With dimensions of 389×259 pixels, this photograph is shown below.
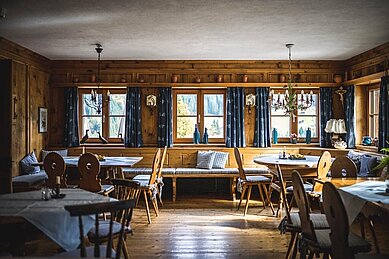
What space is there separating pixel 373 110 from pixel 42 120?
6.14 m

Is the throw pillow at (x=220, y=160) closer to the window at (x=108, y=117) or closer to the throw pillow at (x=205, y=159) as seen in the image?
the throw pillow at (x=205, y=159)

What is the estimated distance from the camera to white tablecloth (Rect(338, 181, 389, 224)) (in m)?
3.00

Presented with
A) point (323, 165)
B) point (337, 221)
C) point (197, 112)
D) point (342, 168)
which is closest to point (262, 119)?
point (197, 112)

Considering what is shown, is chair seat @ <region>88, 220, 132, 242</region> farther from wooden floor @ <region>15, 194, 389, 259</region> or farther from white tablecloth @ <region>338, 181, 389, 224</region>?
white tablecloth @ <region>338, 181, 389, 224</region>

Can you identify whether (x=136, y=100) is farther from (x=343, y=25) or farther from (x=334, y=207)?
(x=334, y=207)

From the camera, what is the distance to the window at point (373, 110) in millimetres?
7230

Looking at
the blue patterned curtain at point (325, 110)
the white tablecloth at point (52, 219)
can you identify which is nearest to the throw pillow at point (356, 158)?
the blue patterned curtain at point (325, 110)

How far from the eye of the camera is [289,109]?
6.54 metres

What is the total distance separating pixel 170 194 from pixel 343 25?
4326mm

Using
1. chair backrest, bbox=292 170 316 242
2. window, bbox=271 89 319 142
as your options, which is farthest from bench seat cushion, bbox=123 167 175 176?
chair backrest, bbox=292 170 316 242

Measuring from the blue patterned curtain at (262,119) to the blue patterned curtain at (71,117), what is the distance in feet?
11.7

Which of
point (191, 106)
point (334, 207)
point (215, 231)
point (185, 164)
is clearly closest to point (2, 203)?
point (334, 207)

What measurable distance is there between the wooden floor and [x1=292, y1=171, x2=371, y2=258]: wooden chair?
3.52 ft

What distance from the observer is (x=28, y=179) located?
20.5ft
